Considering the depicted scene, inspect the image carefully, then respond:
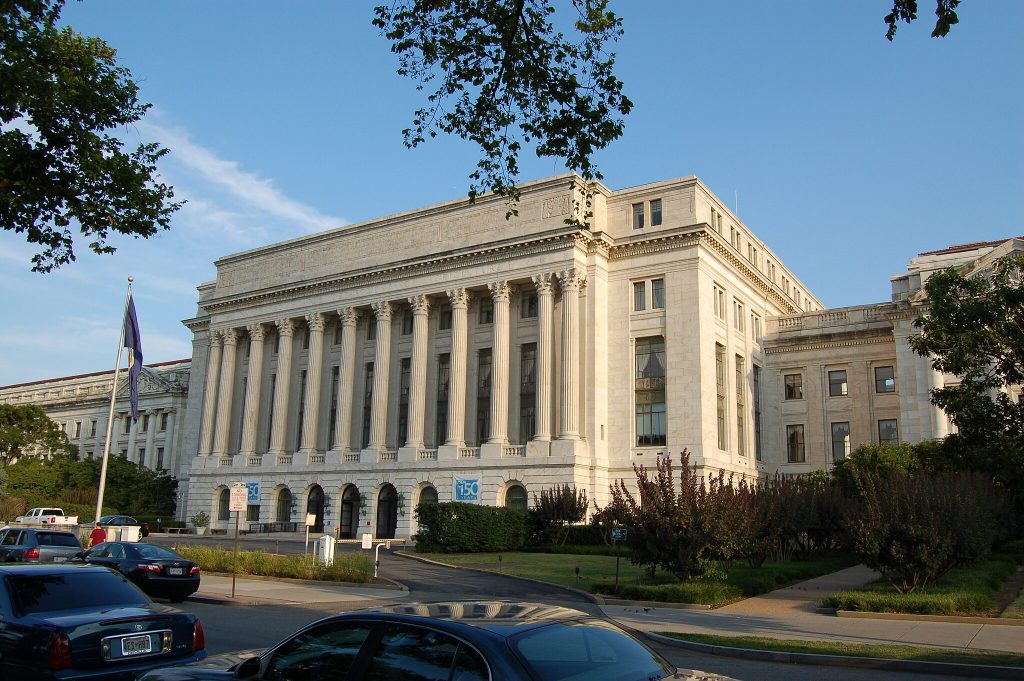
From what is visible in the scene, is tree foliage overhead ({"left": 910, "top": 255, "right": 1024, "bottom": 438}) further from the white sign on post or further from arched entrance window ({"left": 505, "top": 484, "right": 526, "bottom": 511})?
arched entrance window ({"left": 505, "top": 484, "right": 526, "bottom": 511})

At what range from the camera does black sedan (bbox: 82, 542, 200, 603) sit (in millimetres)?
20750

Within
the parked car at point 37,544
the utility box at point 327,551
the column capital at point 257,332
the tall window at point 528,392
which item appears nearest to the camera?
the parked car at point 37,544

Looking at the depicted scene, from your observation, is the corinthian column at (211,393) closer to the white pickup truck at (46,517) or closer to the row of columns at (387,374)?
the row of columns at (387,374)

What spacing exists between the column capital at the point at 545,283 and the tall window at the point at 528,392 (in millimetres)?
3864

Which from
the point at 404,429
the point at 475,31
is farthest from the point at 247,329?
the point at 475,31

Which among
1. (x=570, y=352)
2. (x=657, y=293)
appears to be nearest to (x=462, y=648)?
(x=570, y=352)

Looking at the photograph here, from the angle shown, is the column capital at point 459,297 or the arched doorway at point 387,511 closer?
the column capital at point 459,297

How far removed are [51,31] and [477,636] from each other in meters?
16.7

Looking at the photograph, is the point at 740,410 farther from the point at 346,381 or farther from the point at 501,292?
the point at 346,381

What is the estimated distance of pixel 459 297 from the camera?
183 feet

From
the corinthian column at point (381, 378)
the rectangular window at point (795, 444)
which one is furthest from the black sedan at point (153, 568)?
the rectangular window at point (795, 444)

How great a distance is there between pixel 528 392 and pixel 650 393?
25.5 ft

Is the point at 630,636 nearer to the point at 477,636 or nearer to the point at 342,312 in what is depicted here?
the point at 477,636

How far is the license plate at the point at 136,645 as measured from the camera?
28.8ft
